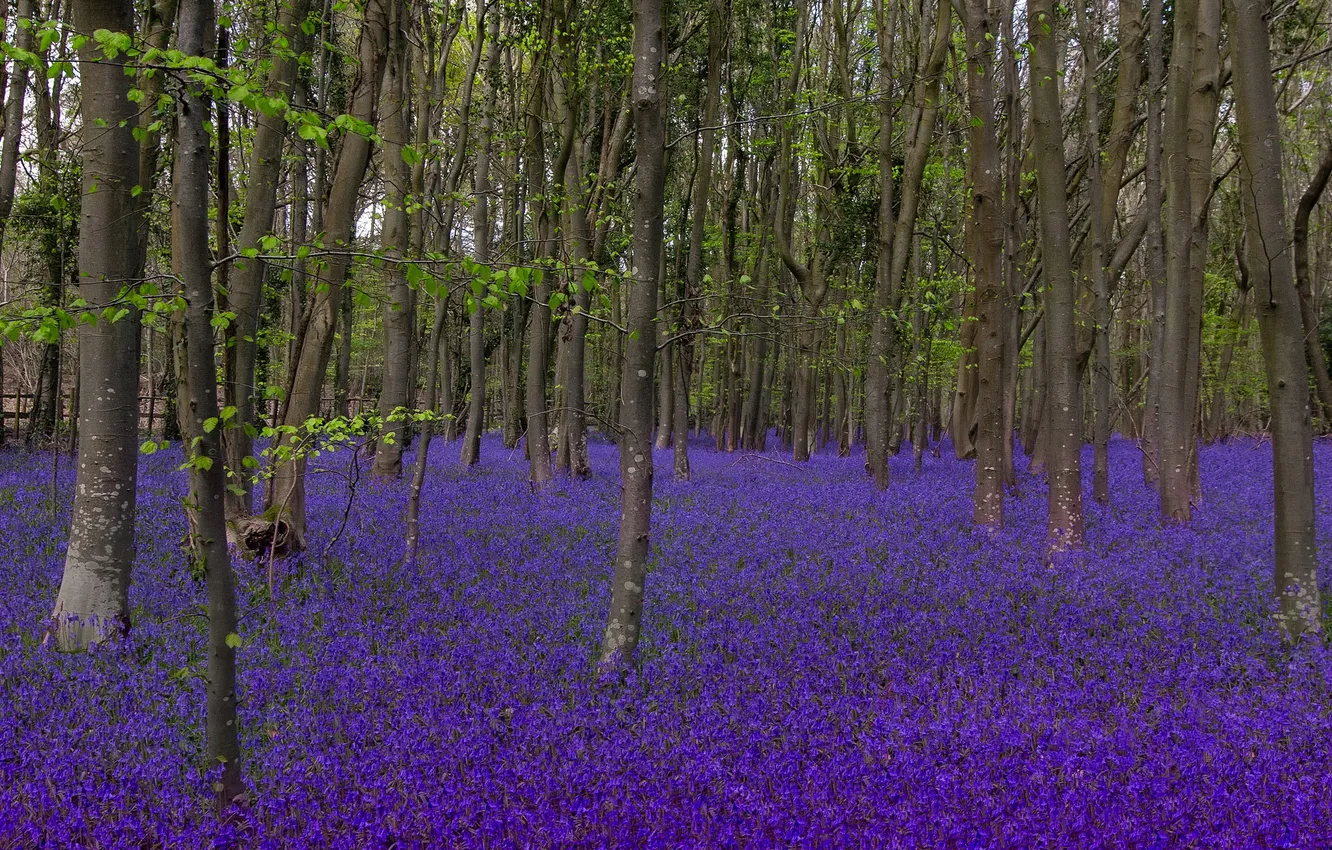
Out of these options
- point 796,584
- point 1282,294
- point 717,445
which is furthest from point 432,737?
point 717,445

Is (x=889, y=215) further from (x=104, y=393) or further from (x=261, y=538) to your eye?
(x=104, y=393)

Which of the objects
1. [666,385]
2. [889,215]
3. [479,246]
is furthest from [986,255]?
[666,385]

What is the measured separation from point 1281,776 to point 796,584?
393cm

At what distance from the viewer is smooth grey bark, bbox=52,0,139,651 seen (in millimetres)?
5145

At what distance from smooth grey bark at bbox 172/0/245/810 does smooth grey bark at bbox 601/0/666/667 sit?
2.29 meters

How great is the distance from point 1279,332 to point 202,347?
6611mm

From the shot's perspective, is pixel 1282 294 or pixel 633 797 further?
pixel 1282 294

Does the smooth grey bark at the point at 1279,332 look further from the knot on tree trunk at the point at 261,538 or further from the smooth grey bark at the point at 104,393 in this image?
the knot on tree trunk at the point at 261,538

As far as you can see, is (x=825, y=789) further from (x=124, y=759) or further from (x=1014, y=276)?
(x=1014, y=276)

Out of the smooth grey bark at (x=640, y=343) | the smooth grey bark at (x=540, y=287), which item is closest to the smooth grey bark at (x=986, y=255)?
the smooth grey bark at (x=640, y=343)

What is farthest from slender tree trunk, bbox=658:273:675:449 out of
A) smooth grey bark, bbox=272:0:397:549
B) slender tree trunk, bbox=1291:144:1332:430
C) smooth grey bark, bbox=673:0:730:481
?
slender tree trunk, bbox=1291:144:1332:430

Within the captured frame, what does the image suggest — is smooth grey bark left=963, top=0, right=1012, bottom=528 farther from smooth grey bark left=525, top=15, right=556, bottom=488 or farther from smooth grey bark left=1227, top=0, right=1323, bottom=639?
smooth grey bark left=525, top=15, right=556, bottom=488

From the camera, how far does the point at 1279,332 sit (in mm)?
5605

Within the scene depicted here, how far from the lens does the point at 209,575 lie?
9.74 feet
